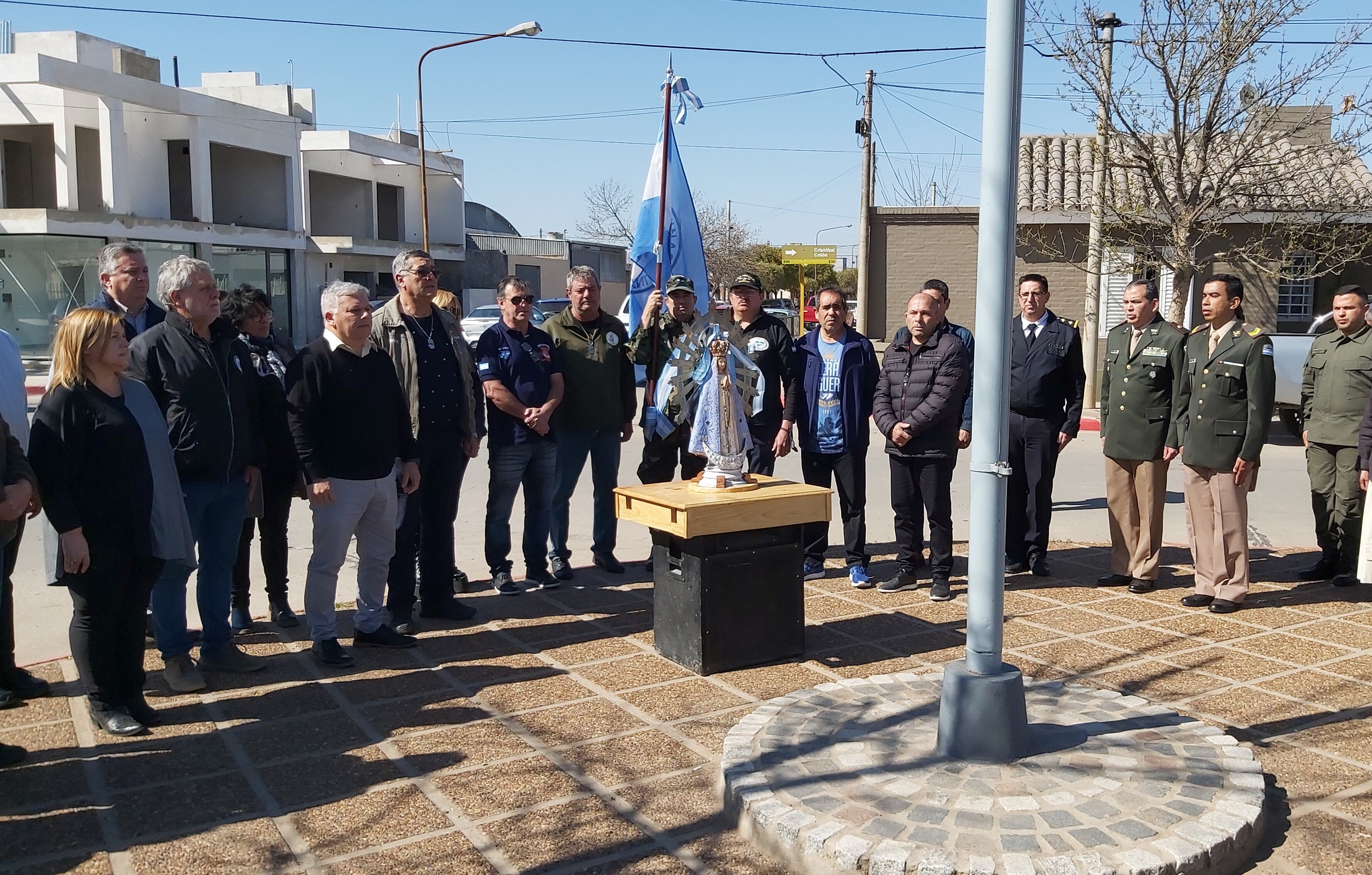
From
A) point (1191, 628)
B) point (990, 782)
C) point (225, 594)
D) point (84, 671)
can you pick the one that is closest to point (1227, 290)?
point (1191, 628)

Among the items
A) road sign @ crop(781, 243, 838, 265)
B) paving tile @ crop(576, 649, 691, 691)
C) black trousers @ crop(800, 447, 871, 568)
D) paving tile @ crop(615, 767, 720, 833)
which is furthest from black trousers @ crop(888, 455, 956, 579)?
road sign @ crop(781, 243, 838, 265)

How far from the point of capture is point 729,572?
5.73 m

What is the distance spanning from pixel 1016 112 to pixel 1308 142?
1808 centimetres

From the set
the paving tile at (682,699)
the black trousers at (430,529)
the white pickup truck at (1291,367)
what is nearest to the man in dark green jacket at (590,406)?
the black trousers at (430,529)

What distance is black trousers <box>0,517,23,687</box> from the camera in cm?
514

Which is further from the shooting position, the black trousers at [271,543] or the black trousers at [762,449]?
the black trousers at [762,449]

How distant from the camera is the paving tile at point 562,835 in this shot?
3771 millimetres

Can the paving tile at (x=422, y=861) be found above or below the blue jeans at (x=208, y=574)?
below

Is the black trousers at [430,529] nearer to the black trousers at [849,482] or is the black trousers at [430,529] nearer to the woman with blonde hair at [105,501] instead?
the woman with blonde hair at [105,501]

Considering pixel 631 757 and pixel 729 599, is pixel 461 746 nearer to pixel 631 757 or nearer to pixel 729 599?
pixel 631 757

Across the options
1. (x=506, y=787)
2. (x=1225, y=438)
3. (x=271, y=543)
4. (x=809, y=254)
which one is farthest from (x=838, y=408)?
(x=809, y=254)

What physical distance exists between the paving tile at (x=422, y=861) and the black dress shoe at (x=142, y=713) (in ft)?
5.76

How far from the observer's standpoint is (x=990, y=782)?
4.02m

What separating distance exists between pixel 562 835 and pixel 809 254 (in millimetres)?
63332
